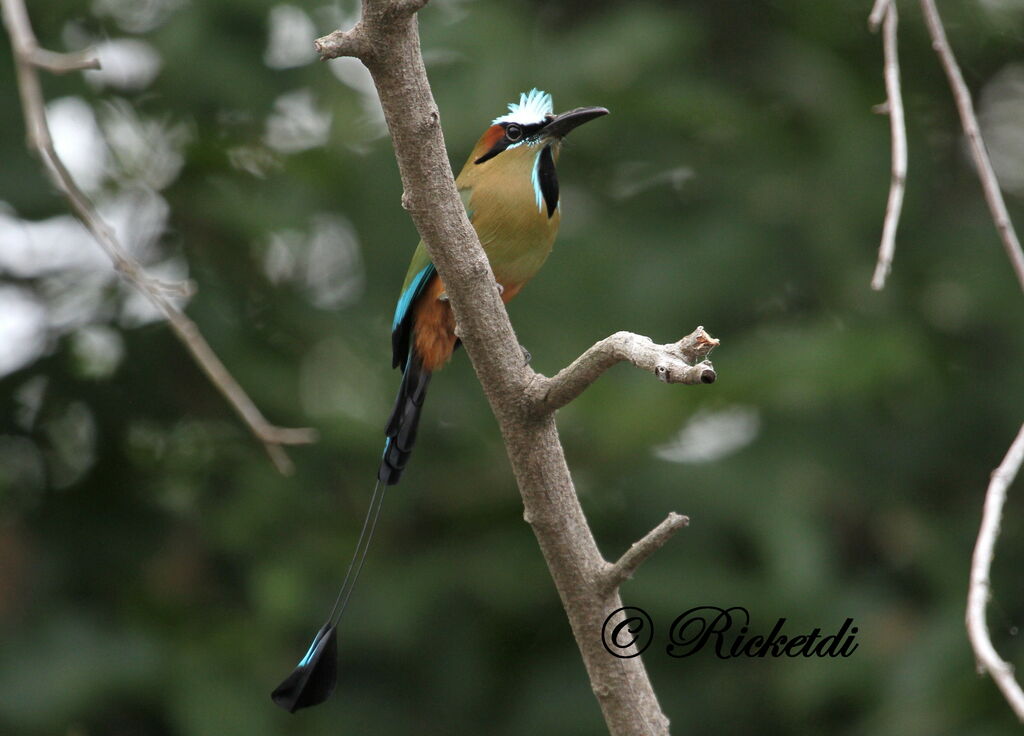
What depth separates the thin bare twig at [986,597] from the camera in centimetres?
124

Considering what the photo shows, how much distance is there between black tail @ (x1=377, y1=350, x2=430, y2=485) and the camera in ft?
8.35

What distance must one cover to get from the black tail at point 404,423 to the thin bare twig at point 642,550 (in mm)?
832

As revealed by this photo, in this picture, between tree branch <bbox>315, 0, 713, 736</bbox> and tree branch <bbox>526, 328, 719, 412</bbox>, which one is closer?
tree branch <bbox>526, 328, 719, 412</bbox>

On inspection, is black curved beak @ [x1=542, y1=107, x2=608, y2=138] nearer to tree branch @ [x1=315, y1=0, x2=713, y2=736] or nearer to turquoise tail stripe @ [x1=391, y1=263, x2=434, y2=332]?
turquoise tail stripe @ [x1=391, y1=263, x2=434, y2=332]

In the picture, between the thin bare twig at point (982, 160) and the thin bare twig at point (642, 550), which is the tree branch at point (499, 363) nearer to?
the thin bare twig at point (642, 550)

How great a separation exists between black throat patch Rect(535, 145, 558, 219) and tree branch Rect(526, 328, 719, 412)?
1118 millimetres

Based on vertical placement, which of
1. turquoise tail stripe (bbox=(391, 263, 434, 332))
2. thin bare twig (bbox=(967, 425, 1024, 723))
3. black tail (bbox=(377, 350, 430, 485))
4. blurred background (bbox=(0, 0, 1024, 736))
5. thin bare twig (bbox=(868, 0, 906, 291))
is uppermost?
thin bare twig (bbox=(868, 0, 906, 291))

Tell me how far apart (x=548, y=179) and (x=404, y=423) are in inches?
27.8

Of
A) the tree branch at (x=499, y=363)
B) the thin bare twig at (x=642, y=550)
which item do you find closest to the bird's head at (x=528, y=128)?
the tree branch at (x=499, y=363)

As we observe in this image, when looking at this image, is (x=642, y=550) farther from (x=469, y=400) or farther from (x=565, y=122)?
(x=469, y=400)

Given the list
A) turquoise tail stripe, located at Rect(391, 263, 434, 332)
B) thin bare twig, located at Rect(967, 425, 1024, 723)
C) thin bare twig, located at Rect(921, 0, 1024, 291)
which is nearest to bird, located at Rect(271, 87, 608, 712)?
turquoise tail stripe, located at Rect(391, 263, 434, 332)

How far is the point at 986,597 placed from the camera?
1.40 m

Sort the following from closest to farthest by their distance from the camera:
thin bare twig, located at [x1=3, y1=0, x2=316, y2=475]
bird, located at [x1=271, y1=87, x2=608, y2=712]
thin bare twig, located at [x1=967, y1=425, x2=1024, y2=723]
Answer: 1. thin bare twig, located at [x1=967, y1=425, x2=1024, y2=723]
2. thin bare twig, located at [x1=3, y1=0, x2=316, y2=475]
3. bird, located at [x1=271, y1=87, x2=608, y2=712]

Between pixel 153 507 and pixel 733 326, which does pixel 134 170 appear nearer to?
pixel 153 507
